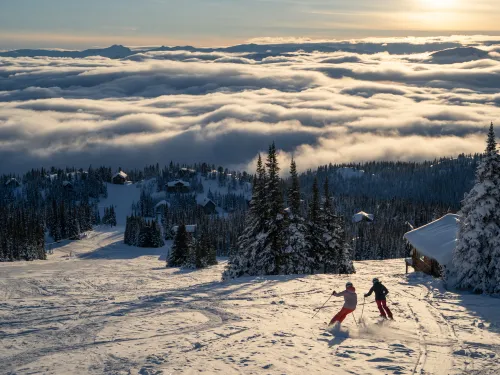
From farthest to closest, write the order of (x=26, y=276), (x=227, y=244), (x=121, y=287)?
(x=227, y=244) < (x=26, y=276) < (x=121, y=287)

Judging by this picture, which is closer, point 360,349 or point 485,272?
point 360,349

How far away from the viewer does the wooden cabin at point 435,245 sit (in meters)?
33.6

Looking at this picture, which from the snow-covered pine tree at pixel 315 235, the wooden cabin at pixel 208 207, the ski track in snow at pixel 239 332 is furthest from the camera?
the wooden cabin at pixel 208 207

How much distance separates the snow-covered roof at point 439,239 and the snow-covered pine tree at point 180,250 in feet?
112

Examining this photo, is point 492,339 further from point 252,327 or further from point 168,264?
point 168,264

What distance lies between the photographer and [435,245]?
35750 millimetres

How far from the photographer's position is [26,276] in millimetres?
33406

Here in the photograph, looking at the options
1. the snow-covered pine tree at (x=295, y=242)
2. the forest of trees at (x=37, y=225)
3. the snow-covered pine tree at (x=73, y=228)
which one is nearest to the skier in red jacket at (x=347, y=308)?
the snow-covered pine tree at (x=295, y=242)

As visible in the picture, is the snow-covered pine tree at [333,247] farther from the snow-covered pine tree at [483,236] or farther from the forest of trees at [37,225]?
the forest of trees at [37,225]

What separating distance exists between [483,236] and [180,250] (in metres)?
46.6

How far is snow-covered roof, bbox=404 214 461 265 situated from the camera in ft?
110

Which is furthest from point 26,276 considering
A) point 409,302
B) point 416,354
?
point 416,354

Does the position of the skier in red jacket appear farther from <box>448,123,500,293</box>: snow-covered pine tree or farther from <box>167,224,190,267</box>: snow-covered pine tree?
<box>167,224,190,267</box>: snow-covered pine tree

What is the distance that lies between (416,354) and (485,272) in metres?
13.8
